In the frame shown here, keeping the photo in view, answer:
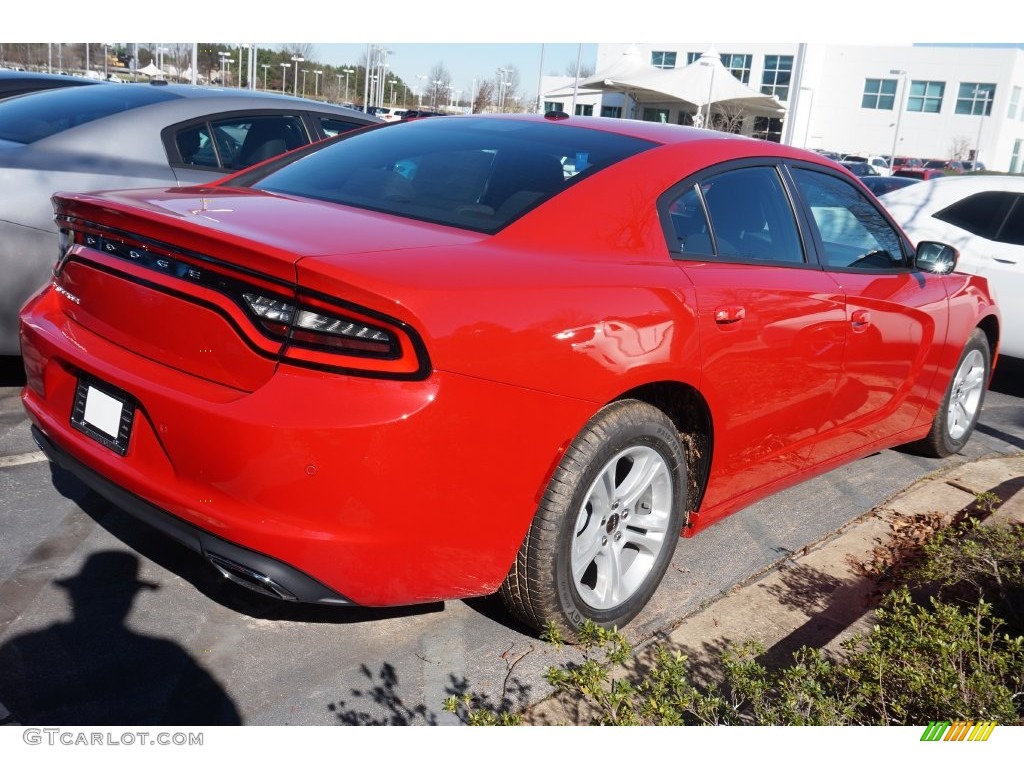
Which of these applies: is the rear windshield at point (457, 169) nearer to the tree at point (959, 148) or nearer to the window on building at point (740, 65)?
the window on building at point (740, 65)

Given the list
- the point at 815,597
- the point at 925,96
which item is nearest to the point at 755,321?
the point at 815,597

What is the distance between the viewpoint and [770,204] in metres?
3.68

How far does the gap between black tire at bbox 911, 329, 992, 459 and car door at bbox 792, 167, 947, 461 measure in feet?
1.58

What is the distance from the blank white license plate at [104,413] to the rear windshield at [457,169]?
3.10ft

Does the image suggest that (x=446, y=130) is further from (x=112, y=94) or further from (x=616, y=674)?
(x=112, y=94)

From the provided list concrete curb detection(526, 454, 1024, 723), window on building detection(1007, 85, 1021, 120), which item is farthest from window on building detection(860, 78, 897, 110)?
concrete curb detection(526, 454, 1024, 723)

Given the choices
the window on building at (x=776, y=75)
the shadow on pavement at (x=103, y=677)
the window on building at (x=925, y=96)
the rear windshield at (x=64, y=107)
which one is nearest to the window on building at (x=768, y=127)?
the window on building at (x=776, y=75)

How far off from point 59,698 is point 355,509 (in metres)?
1.00

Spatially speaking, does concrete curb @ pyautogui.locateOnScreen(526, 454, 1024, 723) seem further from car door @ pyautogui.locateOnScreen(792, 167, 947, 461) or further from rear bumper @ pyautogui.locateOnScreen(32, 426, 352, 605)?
rear bumper @ pyautogui.locateOnScreen(32, 426, 352, 605)

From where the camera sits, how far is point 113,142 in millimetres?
5012

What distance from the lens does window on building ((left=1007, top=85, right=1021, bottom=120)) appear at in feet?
224

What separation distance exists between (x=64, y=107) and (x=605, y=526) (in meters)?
4.12

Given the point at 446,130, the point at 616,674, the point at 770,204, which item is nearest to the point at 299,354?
the point at 616,674

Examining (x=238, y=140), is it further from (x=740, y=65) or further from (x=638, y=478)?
→ (x=740, y=65)
